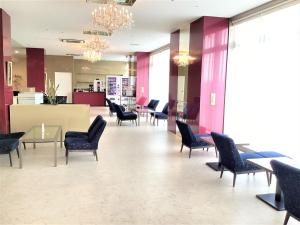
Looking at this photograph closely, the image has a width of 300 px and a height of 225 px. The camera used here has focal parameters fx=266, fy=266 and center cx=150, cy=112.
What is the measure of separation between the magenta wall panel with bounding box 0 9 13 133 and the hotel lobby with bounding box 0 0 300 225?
24 millimetres

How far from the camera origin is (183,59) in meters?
8.05

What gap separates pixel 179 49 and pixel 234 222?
19.9 ft

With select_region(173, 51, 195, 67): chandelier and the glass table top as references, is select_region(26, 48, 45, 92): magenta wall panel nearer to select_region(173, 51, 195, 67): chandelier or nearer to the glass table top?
select_region(173, 51, 195, 67): chandelier

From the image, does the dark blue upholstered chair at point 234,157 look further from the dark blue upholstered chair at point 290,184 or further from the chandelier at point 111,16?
the chandelier at point 111,16

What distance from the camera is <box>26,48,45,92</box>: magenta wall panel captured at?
42.3 feet

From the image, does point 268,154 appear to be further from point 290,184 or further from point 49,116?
point 49,116

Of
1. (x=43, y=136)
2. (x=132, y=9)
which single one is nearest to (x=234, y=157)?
(x=43, y=136)

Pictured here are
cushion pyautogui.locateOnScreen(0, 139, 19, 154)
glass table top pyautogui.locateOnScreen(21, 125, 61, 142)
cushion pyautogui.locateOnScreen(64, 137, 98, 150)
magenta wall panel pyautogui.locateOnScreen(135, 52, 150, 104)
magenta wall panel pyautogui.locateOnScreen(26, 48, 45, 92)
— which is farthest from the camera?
magenta wall panel pyautogui.locateOnScreen(135, 52, 150, 104)

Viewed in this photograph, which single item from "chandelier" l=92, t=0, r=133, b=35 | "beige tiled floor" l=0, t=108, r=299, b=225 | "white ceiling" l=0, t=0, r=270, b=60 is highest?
"white ceiling" l=0, t=0, r=270, b=60

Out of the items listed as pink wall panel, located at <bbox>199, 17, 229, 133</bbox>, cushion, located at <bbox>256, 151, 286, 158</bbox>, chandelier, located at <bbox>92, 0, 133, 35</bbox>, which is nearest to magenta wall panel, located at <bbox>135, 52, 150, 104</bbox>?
pink wall panel, located at <bbox>199, 17, 229, 133</bbox>

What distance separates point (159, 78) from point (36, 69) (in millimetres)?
5978

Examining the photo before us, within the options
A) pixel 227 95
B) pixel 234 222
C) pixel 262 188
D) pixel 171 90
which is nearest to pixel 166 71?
pixel 171 90

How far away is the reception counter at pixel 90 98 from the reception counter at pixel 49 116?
10.6m

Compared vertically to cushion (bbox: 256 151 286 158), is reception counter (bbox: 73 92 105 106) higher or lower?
higher
